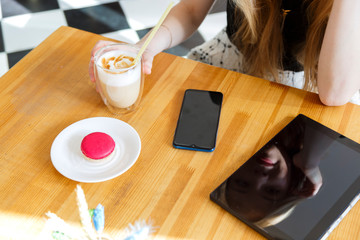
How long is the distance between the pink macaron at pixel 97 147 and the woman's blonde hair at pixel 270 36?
1.60 feet

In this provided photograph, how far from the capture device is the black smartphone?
0.77 m

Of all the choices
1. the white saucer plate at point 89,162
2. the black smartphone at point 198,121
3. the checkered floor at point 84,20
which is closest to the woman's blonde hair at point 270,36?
A: the black smartphone at point 198,121

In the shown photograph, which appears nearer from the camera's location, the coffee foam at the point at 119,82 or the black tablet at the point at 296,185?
the black tablet at the point at 296,185

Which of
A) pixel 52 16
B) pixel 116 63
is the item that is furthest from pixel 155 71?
pixel 52 16

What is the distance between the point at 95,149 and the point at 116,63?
0.21 meters

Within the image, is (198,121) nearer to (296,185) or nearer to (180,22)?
(296,185)

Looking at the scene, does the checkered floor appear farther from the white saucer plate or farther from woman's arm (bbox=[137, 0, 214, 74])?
the white saucer plate

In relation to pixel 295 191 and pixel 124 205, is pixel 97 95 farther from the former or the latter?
pixel 295 191

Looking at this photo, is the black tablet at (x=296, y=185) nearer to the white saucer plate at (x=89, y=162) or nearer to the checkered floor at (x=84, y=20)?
the white saucer plate at (x=89, y=162)

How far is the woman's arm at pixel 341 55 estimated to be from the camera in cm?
84

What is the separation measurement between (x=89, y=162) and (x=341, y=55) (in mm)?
612

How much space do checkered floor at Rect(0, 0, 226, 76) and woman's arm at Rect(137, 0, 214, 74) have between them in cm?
85

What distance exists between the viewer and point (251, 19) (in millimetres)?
986

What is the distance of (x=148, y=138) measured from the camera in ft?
2.61
